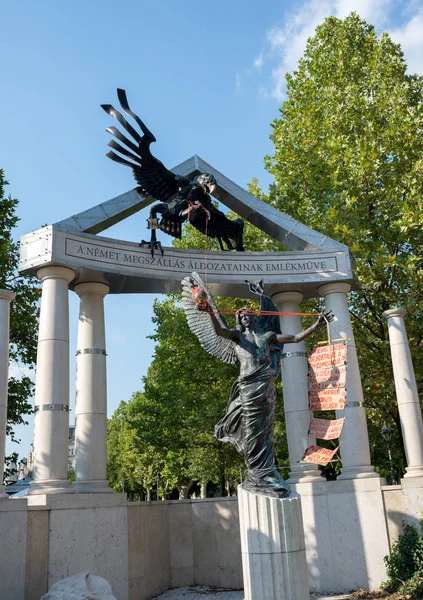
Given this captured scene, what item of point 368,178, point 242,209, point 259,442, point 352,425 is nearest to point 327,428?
point 352,425

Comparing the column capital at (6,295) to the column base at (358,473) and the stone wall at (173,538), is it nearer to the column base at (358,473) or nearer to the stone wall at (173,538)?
the stone wall at (173,538)

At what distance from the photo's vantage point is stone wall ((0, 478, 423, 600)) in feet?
32.3

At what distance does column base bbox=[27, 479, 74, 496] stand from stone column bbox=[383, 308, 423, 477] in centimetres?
721

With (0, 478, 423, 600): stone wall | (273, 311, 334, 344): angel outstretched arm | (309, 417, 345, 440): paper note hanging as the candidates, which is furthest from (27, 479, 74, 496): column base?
(273, 311, 334, 344): angel outstretched arm

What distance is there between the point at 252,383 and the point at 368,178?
38.6 ft

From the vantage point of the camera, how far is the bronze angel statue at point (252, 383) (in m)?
8.14

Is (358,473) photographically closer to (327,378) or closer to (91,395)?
(327,378)

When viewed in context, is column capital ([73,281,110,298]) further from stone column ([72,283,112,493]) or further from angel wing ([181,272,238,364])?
angel wing ([181,272,238,364])

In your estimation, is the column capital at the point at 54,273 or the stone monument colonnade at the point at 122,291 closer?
the stone monument colonnade at the point at 122,291

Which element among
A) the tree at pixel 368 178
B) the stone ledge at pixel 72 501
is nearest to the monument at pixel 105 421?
the stone ledge at pixel 72 501

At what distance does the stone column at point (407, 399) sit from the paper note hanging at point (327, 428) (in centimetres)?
233

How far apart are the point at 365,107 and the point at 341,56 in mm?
4333

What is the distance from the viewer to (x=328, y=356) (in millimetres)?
10906

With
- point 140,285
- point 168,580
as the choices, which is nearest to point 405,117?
point 140,285
